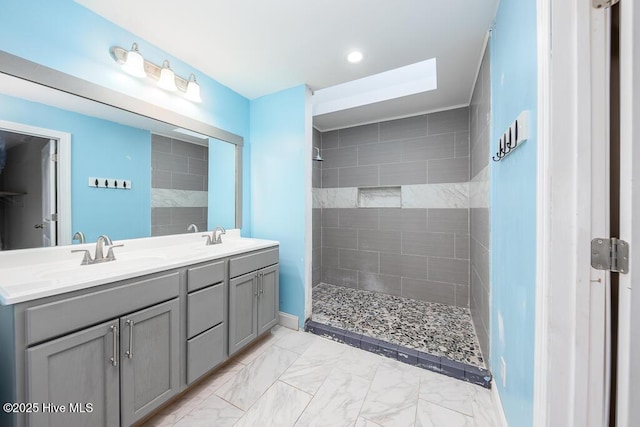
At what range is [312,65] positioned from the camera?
1.95 metres

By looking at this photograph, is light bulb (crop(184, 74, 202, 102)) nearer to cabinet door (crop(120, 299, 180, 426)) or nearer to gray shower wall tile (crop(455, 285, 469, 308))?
cabinet door (crop(120, 299, 180, 426))

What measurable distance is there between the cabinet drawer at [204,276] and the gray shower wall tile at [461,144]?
2.74 metres

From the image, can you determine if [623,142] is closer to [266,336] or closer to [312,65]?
[312,65]

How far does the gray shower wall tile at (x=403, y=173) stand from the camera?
113 inches

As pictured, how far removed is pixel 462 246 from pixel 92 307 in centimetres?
314

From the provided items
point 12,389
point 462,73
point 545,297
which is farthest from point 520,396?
point 462,73

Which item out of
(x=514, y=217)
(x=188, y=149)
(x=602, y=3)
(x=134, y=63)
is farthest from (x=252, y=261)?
(x=602, y=3)

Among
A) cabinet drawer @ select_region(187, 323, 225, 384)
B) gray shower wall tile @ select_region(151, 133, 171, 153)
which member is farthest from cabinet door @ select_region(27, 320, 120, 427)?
gray shower wall tile @ select_region(151, 133, 171, 153)

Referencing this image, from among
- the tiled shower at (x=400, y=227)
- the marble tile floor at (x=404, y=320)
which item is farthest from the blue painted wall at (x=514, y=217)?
the tiled shower at (x=400, y=227)

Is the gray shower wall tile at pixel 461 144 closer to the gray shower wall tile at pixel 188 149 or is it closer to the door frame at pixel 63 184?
the gray shower wall tile at pixel 188 149

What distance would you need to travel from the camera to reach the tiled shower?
2410 mm

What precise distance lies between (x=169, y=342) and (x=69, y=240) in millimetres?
864

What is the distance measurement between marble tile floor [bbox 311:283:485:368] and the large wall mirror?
5.58 ft

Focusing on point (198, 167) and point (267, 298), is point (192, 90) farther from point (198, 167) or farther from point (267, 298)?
point (267, 298)
